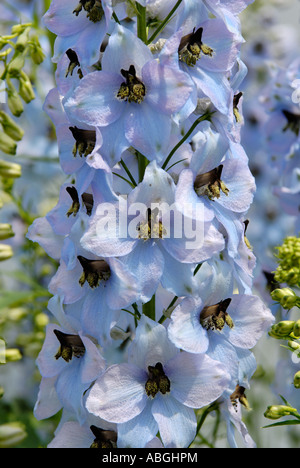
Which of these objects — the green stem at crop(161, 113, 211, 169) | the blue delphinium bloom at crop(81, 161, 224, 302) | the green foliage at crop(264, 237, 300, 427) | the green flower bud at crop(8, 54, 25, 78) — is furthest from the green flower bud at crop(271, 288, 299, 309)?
the green flower bud at crop(8, 54, 25, 78)

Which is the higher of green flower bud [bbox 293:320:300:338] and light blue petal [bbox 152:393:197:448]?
green flower bud [bbox 293:320:300:338]

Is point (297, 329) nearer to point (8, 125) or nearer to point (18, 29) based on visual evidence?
point (8, 125)

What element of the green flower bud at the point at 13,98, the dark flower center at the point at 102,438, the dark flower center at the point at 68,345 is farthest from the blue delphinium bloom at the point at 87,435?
the green flower bud at the point at 13,98

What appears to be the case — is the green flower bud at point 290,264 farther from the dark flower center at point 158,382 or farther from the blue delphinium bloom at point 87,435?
the blue delphinium bloom at point 87,435

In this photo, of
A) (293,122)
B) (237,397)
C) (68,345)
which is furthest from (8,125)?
(293,122)

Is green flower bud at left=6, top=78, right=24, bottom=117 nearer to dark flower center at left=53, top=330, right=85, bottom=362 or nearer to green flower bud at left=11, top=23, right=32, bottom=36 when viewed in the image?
green flower bud at left=11, top=23, right=32, bottom=36

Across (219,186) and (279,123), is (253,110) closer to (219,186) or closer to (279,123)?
(279,123)
